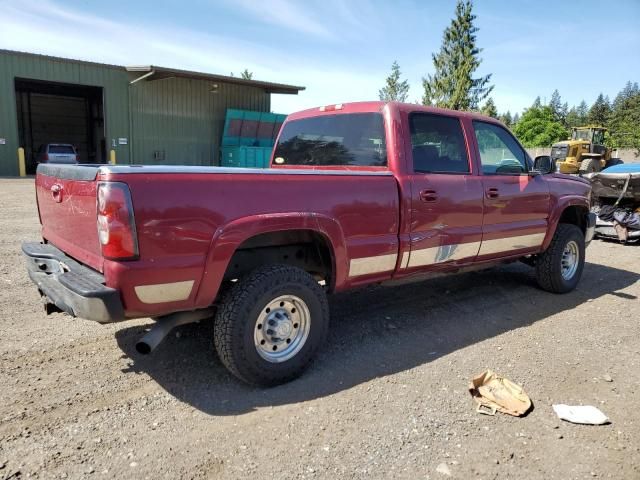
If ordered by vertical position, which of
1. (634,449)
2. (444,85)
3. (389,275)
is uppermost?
(444,85)

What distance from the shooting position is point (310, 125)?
473 cm

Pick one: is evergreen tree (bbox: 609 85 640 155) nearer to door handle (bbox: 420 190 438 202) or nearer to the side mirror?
the side mirror

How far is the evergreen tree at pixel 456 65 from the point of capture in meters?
45.1

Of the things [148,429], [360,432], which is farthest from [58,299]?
[360,432]

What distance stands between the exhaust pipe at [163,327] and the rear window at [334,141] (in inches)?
73.2

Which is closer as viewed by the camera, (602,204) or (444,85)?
(602,204)

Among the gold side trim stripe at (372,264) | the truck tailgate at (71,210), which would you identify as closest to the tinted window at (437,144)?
the gold side trim stripe at (372,264)

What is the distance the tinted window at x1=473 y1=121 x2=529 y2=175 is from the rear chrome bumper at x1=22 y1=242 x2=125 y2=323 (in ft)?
11.5

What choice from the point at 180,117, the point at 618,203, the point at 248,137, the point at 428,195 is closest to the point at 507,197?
the point at 428,195

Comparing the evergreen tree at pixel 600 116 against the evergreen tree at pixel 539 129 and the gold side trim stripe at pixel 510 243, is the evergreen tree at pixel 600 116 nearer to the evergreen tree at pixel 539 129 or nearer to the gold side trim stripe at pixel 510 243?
the evergreen tree at pixel 539 129

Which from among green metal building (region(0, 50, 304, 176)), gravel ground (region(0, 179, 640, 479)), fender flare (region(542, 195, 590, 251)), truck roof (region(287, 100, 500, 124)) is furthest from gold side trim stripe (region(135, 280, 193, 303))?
green metal building (region(0, 50, 304, 176))

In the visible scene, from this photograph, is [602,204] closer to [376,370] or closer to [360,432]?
[376,370]

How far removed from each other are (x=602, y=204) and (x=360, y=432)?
9345 mm

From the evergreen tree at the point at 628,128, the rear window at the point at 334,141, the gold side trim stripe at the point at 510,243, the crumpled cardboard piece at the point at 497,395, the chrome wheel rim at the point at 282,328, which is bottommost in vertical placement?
the crumpled cardboard piece at the point at 497,395
